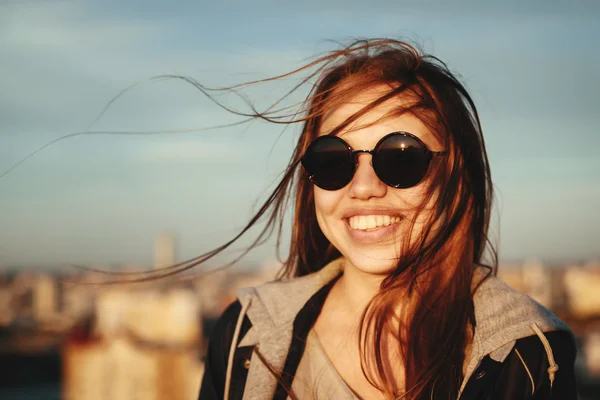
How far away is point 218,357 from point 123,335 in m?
24.6

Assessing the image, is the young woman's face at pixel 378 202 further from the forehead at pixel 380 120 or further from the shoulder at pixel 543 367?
the shoulder at pixel 543 367

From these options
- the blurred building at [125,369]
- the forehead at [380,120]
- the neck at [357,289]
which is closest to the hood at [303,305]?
the neck at [357,289]

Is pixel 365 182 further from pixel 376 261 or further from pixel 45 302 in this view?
pixel 45 302

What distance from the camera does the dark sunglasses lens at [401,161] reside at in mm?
1978

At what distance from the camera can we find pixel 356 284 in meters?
2.19

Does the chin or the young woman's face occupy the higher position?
the young woman's face

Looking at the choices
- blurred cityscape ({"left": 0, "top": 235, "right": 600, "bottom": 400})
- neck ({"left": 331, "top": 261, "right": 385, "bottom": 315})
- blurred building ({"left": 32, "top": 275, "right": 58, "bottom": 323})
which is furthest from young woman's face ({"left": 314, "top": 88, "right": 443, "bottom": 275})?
blurred building ({"left": 32, "top": 275, "right": 58, "bottom": 323})

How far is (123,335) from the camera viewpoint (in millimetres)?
25250

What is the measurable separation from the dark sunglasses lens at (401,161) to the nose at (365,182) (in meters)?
0.03

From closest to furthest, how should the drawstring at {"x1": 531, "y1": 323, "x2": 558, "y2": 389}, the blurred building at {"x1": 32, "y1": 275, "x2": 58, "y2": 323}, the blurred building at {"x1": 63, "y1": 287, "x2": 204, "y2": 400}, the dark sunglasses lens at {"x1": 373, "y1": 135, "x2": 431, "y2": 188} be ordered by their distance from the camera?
the drawstring at {"x1": 531, "y1": 323, "x2": 558, "y2": 389}, the dark sunglasses lens at {"x1": 373, "y1": 135, "x2": 431, "y2": 188}, the blurred building at {"x1": 63, "y1": 287, "x2": 204, "y2": 400}, the blurred building at {"x1": 32, "y1": 275, "x2": 58, "y2": 323}

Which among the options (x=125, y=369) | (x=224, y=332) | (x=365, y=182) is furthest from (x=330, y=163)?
(x=125, y=369)

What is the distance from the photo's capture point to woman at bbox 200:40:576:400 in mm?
1979

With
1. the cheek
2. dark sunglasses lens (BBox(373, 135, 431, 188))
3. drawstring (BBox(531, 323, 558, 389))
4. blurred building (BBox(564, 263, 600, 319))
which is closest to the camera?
drawstring (BBox(531, 323, 558, 389))

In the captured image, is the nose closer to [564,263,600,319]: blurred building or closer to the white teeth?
the white teeth
